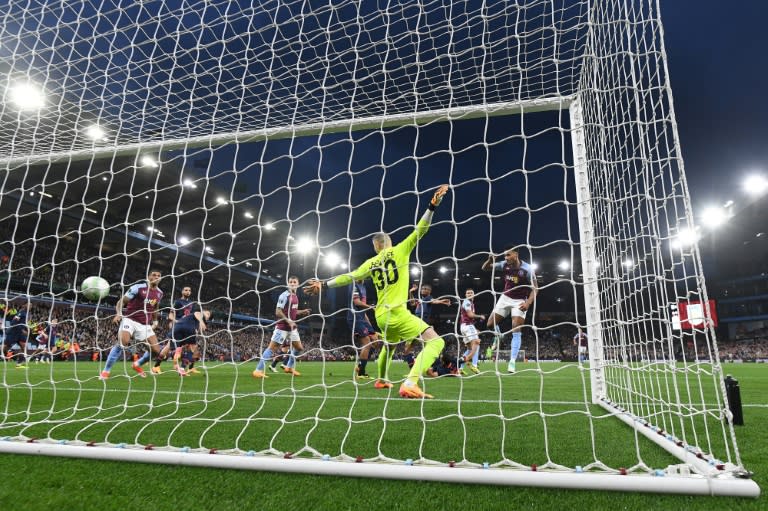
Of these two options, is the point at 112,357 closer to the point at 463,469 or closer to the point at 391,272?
the point at 391,272

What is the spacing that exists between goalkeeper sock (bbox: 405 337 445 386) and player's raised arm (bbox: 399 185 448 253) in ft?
3.16

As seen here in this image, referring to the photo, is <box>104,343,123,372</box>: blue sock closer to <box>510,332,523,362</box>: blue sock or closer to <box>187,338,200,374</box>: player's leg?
<box>187,338,200,374</box>: player's leg

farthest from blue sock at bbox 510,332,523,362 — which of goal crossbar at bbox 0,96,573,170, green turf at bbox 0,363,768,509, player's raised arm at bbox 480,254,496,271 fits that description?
goal crossbar at bbox 0,96,573,170

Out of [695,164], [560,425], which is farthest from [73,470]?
[695,164]

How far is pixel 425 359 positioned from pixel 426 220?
4.53 feet

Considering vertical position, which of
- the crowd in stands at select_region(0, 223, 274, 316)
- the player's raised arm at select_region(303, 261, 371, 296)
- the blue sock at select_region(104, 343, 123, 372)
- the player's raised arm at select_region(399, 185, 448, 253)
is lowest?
the blue sock at select_region(104, 343, 123, 372)

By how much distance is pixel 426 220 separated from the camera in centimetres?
377

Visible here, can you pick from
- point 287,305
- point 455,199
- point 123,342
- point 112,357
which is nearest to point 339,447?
point 455,199

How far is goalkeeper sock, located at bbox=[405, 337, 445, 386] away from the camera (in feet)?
13.1

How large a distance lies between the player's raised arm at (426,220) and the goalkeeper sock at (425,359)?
0.96 meters

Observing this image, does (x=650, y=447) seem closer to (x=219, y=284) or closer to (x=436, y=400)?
(x=436, y=400)

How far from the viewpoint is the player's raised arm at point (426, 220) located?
3.33 meters

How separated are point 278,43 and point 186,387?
15.2 feet

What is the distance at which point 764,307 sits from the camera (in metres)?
35.5
